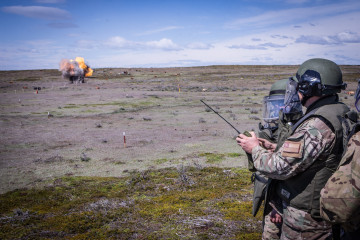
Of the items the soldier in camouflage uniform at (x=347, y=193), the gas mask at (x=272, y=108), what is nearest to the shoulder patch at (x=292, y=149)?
the soldier in camouflage uniform at (x=347, y=193)

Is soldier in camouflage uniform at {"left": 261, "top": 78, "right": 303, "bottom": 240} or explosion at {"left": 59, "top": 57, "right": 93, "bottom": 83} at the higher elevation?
explosion at {"left": 59, "top": 57, "right": 93, "bottom": 83}

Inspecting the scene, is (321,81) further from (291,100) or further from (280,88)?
(280,88)

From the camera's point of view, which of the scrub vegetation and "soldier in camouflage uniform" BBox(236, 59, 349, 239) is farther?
the scrub vegetation

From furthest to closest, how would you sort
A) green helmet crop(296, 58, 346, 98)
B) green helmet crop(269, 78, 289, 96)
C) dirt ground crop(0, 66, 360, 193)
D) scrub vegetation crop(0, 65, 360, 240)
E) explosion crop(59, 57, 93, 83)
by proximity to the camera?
explosion crop(59, 57, 93, 83) < dirt ground crop(0, 66, 360, 193) < scrub vegetation crop(0, 65, 360, 240) < green helmet crop(269, 78, 289, 96) < green helmet crop(296, 58, 346, 98)

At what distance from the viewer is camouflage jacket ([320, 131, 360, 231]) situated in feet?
Answer: 6.28

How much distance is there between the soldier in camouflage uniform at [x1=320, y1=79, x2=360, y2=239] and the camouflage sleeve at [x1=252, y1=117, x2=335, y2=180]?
0.31 meters

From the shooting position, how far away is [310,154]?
239 centimetres

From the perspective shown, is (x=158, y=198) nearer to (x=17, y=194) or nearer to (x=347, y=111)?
(x=17, y=194)

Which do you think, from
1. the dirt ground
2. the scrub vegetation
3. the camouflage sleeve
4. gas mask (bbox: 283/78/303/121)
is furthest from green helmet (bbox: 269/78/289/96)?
the dirt ground

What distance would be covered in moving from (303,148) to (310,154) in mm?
77

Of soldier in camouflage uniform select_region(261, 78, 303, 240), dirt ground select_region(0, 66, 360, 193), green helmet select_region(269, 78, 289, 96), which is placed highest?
green helmet select_region(269, 78, 289, 96)

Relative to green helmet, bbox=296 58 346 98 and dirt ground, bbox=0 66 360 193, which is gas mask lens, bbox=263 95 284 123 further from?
dirt ground, bbox=0 66 360 193

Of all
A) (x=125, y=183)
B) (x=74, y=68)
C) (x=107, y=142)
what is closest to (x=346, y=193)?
(x=125, y=183)

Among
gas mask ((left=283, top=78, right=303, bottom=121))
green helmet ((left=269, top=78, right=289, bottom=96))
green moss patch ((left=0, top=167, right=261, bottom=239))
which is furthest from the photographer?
green moss patch ((left=0, top=167, right=261, bottom=239))
